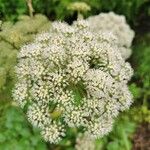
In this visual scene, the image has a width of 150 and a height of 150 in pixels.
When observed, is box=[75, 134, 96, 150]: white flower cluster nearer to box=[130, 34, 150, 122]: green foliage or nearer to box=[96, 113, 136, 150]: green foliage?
box=[96, 113, 136, 150]: green foliage

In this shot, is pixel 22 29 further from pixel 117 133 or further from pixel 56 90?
pixel 117 133

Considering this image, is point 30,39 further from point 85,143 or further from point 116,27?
point 116,27

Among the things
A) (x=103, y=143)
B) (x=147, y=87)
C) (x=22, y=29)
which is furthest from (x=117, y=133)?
(x=22, y=29)

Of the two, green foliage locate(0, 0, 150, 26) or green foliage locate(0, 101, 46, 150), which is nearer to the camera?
green foliage locate(0, 101, 46, 150)

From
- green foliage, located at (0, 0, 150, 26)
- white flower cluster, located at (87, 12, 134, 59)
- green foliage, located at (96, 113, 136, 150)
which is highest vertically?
white flower cluster, located at (87, 12, 134, 59)

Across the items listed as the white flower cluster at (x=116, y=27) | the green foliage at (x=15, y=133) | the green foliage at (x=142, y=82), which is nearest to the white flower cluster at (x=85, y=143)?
the green foliage at (x=15, y=133)

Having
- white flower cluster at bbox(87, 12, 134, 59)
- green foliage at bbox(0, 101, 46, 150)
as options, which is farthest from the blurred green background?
white flower cluster at bbox(87, 12, 134, 59)

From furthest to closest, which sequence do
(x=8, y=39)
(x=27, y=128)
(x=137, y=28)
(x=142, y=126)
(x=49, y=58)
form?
(x=137, y=28), (x=142, y=126), (x=27, y=128), (x=8, y=39), (x=49, y=58)
